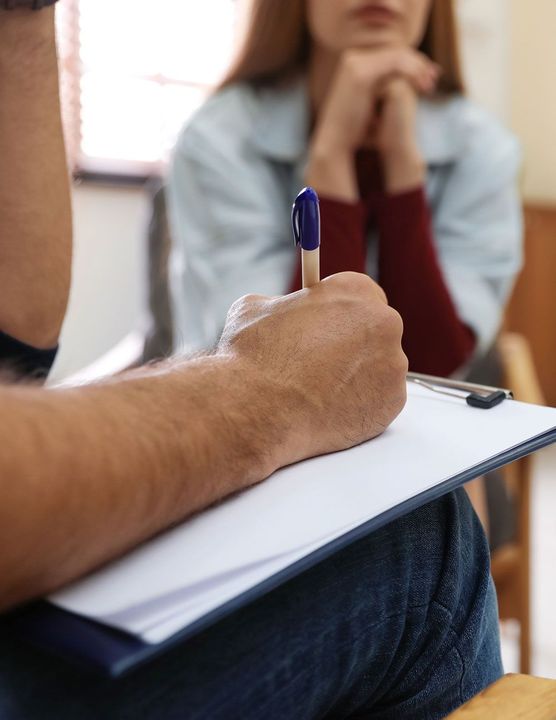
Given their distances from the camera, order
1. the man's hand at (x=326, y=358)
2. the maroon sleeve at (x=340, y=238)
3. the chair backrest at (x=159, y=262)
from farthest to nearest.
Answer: the chair backrest at (x=159, y=262) → the maroon sleeve at (x=340, y=238) → the man's hand at (x=326, y=358)

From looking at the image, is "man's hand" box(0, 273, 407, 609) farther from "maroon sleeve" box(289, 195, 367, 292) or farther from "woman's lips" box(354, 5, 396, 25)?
"woman's lips" box(354, 5, 396, 25)

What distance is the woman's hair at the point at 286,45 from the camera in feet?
4.15

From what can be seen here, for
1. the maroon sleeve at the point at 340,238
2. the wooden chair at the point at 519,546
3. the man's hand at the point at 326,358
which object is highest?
the man's hand at the point at 326,358

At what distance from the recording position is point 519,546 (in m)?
1.31

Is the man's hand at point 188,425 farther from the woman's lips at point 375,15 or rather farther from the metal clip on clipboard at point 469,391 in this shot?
the woman's lips at point 375,15

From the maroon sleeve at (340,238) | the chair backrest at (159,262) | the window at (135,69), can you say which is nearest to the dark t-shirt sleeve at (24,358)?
the maroon sleeve at (340,238)

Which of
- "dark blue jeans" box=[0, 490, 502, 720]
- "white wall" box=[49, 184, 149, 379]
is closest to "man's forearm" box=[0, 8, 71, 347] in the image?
"dark blue jeans" box=[0, 490, 502, 720]

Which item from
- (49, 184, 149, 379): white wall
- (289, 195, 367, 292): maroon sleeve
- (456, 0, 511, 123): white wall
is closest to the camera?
(289, 195, 367, 292): maroon sleeve

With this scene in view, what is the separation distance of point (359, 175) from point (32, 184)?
0.75 metres

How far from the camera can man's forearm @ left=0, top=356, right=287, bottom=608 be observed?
11.1 inches

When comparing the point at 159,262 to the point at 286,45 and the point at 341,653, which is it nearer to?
the point at 286,45

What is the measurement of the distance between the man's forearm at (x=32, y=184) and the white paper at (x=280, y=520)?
0.30 m

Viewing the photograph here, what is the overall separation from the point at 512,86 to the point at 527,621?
2547mm

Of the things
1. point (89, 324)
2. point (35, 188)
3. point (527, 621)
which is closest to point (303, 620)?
point (35, 188)
